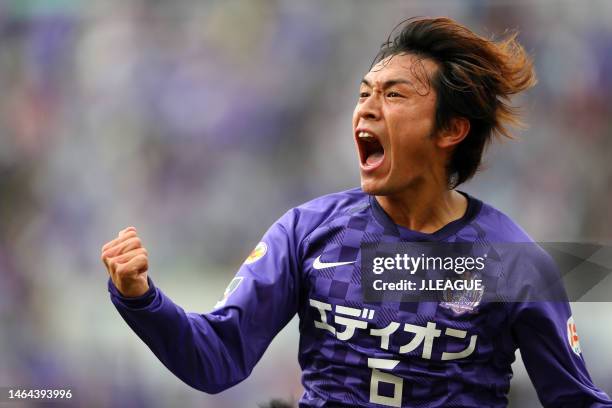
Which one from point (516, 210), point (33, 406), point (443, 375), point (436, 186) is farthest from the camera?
point (516, 210)

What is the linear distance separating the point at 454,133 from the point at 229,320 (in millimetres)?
945

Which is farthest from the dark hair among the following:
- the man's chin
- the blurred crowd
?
the blurred crowd

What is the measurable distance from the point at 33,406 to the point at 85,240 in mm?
1171

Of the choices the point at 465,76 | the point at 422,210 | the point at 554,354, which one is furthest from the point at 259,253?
the point at 554,354

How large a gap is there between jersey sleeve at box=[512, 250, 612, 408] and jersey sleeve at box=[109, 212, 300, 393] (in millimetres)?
706

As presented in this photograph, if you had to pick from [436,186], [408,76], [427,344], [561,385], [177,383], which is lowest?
[177,383]

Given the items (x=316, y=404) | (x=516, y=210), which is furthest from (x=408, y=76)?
(x=516, y=210)

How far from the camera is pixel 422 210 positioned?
3.00 m

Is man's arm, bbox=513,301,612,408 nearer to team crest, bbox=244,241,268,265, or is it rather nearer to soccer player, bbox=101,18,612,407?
soccer player, bbox=101,18,612,407

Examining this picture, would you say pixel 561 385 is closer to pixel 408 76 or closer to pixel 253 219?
pixel 408 76

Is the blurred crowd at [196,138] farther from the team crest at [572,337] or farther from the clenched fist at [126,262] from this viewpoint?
the clenched fist at [126,262]

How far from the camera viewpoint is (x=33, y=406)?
524 cm

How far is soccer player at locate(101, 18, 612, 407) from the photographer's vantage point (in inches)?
111

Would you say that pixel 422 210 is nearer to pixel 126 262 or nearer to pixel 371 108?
pixel 371 108
